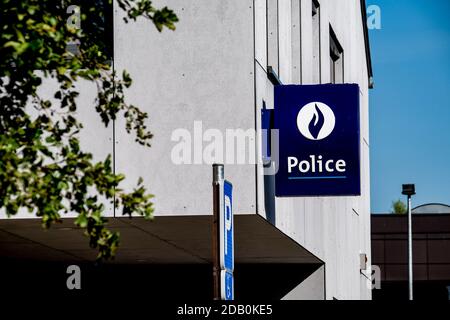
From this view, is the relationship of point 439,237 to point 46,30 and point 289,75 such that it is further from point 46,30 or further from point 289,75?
point 46,30

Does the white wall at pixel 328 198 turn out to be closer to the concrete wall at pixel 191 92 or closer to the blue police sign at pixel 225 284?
the concrete wall at pixel 191 92

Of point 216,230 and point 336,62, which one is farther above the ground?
point 336,62

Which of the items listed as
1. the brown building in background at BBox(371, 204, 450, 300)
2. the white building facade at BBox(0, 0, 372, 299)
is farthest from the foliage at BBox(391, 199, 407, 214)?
the white building facade at BBox(0, 0, 372, 299)

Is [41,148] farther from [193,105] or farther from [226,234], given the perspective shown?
[193,105]

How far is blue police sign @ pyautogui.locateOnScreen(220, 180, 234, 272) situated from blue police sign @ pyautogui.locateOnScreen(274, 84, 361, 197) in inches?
152

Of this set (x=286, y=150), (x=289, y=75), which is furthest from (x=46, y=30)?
(x=289, y=75)

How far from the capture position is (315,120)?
590 inches

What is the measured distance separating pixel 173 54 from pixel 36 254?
5292 mm

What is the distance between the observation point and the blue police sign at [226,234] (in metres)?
10.5

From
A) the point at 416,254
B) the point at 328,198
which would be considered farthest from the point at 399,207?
the point at 328,198

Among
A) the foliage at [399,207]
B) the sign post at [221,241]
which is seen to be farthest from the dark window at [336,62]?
the foliage at [399,207]

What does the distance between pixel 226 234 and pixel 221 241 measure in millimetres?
318

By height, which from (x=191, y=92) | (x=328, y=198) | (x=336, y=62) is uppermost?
(x=336, y=62)

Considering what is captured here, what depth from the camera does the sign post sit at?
10.4 m
